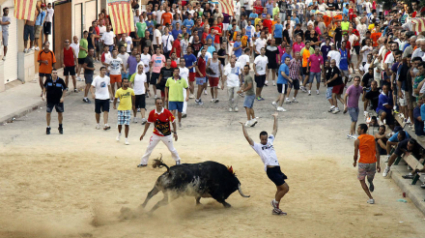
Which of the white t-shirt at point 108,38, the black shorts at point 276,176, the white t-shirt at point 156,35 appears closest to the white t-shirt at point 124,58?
the white t-shirt at point 156,35

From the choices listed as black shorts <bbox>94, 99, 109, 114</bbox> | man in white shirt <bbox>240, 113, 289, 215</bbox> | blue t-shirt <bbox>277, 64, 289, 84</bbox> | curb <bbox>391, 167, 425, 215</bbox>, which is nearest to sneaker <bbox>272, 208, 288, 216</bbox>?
man in white shirt <bbox>240, 113, 289, 215</bbox>

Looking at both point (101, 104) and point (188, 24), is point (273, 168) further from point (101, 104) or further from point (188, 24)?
point (188, 24)

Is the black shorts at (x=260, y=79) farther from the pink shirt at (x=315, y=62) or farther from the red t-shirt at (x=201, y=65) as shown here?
the pink shirt at (x=315, y=62)

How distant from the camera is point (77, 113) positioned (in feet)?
64.7

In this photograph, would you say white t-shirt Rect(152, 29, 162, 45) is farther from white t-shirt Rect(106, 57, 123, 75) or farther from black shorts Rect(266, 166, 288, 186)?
black shorts Rect(266, 166, 288, 186)

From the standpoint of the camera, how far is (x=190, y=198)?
1195 centimetres

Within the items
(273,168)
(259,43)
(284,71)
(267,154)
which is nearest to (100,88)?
(284,71)

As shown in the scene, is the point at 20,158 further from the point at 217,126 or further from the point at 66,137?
the point at 217,126

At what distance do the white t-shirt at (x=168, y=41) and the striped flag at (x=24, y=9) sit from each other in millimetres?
6970

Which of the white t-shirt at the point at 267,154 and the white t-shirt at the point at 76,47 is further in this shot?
the white t-shirt at the point at 76,47

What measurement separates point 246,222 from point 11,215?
4.04 m

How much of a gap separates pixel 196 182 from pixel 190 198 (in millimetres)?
799

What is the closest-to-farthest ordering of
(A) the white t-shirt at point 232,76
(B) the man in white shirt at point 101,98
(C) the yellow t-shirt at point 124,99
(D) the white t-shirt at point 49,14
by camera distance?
(C) the yellow t-shirt at point 124,99 < (B) the man in white shirt at point 101,98 < (A) the white t-shirt at point 232,76 < (D) the white t-shirt at point 49,14

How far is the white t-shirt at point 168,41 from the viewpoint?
2672 centimetres
